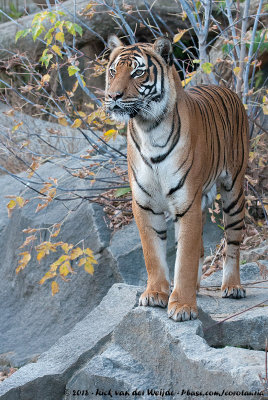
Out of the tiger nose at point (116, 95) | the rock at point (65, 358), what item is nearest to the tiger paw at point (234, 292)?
the rock at point (65, 358)

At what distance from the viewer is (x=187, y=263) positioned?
3984mm

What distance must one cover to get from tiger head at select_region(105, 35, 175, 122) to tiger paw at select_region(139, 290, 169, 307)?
3.59 ft

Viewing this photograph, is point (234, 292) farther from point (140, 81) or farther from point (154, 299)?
point (140, 81)

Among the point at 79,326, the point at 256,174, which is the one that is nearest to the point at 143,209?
the point at 79,326

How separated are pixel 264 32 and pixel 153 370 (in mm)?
3826

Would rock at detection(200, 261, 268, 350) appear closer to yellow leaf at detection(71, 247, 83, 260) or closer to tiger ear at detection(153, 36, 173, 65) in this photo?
yellow leaf at detection(71, 247, 83, 260)

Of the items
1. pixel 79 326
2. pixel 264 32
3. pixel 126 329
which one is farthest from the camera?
pixel 264 32

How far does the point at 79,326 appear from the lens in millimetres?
4727

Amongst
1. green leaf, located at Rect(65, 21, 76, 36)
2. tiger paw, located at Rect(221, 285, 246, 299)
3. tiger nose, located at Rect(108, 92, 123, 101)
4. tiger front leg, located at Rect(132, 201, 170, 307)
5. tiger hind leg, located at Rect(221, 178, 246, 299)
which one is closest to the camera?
tiger nose, located at Rect(108, 92, 123, 101)

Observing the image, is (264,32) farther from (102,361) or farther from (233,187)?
(102,361)

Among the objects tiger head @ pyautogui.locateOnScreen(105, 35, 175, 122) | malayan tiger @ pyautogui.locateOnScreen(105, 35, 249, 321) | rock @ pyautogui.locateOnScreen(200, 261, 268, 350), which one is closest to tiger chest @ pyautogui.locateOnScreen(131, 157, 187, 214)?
malayan tiger @ pyautogui.locateOnScreen(105, 35, 249, 321)

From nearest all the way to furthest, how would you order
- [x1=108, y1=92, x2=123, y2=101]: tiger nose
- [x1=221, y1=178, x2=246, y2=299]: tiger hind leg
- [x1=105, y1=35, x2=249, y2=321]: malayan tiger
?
1. [x1=108, y1=92, x2=123, y2=101]: tiger nose
2. [x1=105, y1=35, x2=249, y2=321]: malayan tiger
3. [x1=221, y1=178, x2=246, y2=299]: tiger hind leg

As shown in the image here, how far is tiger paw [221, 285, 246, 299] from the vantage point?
477cm

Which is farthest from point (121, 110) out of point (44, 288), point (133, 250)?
point (44, 288)
